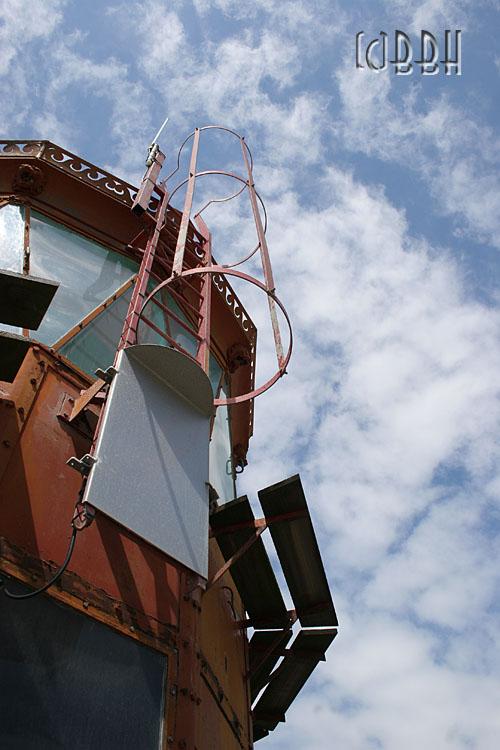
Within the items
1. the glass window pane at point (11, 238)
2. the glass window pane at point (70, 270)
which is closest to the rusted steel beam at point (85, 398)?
the glass window pane at point (70, 270)

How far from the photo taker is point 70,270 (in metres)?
10.8

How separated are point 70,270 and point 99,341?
1599 millimetres

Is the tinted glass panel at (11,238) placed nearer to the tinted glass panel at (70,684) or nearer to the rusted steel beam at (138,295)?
the rusted steel beam at (138,295)

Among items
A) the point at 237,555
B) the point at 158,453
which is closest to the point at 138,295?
the point at 158,453

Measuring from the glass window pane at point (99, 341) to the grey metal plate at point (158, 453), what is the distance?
6.03 feet

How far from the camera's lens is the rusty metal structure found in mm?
6000

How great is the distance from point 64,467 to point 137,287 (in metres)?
3.00

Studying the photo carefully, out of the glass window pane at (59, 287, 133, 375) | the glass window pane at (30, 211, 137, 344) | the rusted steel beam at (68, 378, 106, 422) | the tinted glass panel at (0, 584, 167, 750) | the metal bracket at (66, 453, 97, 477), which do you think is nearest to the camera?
the tinted glass panel at (0, 584, 167, 750)

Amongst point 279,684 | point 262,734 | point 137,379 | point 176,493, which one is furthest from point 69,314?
point 262,734

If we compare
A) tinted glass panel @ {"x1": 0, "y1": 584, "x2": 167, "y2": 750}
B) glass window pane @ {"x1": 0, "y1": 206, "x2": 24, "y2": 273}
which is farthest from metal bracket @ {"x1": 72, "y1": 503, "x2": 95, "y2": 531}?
glass window pane @ {"x1": 0, "y1": 206, "x2": 24, "y2": 273}

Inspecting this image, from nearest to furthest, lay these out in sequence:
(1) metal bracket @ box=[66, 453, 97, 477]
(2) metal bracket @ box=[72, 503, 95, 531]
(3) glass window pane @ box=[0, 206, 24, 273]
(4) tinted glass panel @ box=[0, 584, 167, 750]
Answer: (4) tinted glass panel @ box=[0, 584, 167, 750] < (2) metal bracket @ box=[72, 503, 95, 531] < (1) metal bracket @ box=[66, 453, 97, 477] < (3) glass window pane @ box=[0, 206, 24, 273]

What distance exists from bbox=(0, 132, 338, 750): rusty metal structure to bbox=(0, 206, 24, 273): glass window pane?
0.03m

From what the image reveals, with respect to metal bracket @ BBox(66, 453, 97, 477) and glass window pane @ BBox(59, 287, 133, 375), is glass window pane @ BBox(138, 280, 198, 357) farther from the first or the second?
metal bracket @ BBox(66, 453, 97, 477)

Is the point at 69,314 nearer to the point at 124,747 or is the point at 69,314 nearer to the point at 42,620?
the point at 42,620
